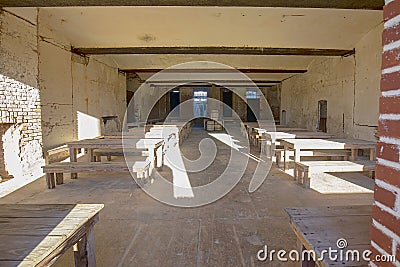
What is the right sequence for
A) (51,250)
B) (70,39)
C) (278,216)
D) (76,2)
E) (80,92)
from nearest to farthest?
1. (51,250)
2. (278,216)
3. (76,2)
4. (70,39)
5. (80,92)

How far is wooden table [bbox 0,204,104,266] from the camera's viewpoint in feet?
3.77

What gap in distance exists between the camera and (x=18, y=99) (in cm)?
398

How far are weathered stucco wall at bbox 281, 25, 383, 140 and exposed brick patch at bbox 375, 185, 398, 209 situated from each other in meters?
4.64

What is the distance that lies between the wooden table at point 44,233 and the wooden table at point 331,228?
1.16m

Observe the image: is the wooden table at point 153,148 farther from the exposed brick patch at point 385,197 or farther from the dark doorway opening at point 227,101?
the dark doorway opening at point 227,101

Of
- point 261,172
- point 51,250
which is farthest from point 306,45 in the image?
point 51,250

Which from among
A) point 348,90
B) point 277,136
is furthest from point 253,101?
point 277,136

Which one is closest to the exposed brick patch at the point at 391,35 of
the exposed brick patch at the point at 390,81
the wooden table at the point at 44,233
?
the exposed brick patch at the point at 390,81

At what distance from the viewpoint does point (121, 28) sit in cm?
510

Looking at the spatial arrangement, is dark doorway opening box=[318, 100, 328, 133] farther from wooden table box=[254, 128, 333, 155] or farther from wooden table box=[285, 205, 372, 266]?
wooden table box=[285, 205, 372, 266]

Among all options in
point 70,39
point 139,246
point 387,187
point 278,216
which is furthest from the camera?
point 70,39

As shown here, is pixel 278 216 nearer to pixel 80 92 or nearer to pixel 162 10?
pixel 162 10

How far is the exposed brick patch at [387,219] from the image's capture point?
0.86m

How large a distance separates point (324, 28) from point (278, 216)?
12.7ft
